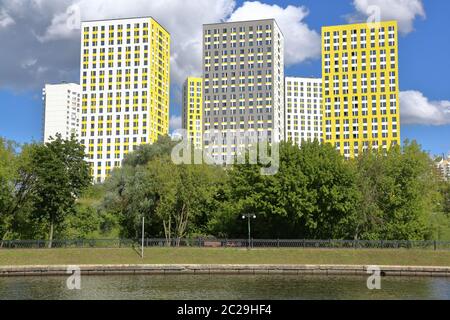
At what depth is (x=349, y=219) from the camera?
202 ft

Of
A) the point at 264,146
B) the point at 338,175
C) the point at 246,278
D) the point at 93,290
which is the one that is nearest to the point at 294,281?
the point at 246,278

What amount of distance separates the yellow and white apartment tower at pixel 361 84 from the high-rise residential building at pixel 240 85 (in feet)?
62.0

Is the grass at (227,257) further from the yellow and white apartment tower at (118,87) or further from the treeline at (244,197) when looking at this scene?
the yellow and white apartment tower at (118,87)

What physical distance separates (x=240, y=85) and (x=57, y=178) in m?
125

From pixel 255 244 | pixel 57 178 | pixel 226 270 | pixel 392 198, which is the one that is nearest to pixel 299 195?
pixel 255 244

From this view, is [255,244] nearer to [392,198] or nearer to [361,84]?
[392,198]

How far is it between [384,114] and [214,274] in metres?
132

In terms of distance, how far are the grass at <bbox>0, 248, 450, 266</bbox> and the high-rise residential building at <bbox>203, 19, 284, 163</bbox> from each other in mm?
122207

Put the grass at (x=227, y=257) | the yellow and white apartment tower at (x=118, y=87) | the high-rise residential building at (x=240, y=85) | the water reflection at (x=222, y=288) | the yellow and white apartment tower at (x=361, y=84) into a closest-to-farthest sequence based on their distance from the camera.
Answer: the water reflection at (x=222, y=288), the grass at (x=227, y=257), the yellow and white apartment tower at (x=361, y=84), the yellow and white apartment tower at (x=118, y=87), the high-rise residential building at (x=240, y=85)

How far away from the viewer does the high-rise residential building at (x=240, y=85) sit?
584 feet

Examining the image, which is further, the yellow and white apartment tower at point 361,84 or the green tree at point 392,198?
the yellow and white apartment tower at point 361,84

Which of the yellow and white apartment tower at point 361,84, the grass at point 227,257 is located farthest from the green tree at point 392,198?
the yellow and white apartment tower at point 361,84

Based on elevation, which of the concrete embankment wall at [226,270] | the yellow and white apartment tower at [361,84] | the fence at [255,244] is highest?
the yellow and white apartment tower at [361,84]

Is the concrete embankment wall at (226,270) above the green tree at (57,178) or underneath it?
underneath
